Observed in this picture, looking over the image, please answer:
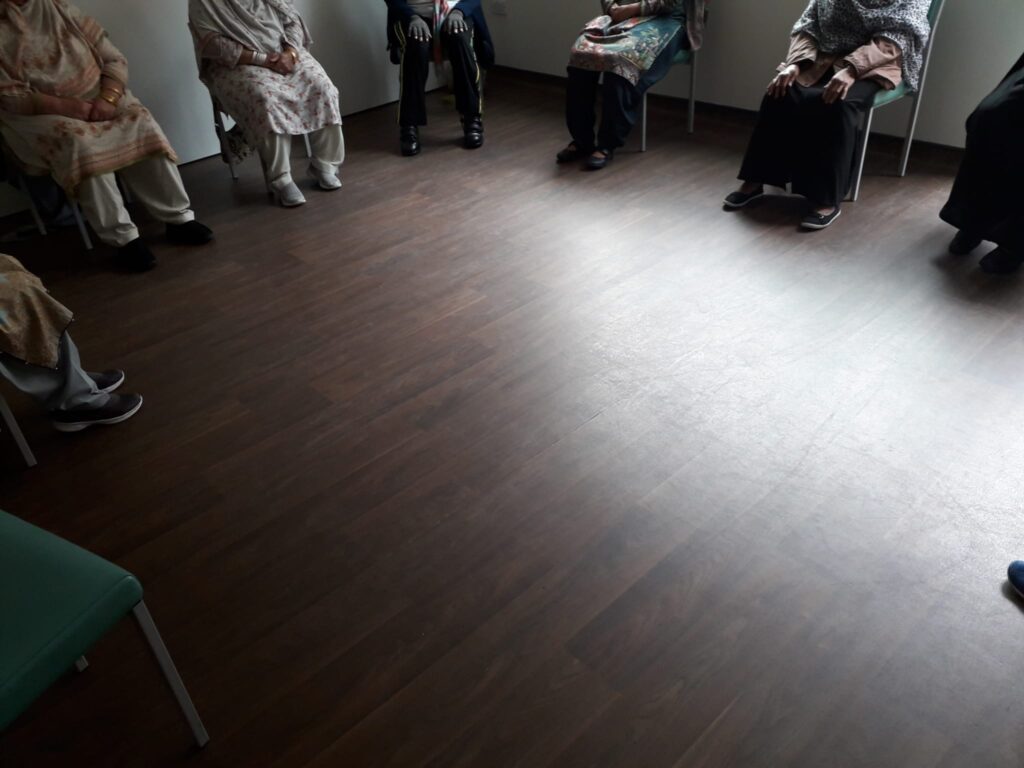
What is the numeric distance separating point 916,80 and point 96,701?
345 centimetres

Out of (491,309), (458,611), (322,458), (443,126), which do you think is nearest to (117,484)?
(322,458)

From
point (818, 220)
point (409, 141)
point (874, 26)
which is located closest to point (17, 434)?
point (409, 141)

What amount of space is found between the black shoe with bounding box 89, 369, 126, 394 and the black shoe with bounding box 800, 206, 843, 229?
8.42ft

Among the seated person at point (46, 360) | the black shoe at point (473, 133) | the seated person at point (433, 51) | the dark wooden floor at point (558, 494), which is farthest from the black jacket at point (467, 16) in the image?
the seated person at point (46, 360)

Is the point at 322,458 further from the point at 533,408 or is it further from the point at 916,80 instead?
the point at 916,80

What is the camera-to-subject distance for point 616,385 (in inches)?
93.3

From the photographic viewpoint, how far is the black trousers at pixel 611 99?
148 inches

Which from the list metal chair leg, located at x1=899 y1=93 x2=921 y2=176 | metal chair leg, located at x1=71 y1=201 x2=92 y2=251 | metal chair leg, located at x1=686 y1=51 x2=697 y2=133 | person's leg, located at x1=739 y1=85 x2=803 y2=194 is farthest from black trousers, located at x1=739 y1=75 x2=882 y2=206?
metal chair leg, located at x1=71 y1=201 x2=92 y2=251

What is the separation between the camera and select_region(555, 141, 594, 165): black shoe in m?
3.98

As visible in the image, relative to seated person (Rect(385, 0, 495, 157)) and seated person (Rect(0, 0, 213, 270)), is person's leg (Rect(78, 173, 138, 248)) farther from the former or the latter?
seated person (Rect(385, 0, 495, 157))

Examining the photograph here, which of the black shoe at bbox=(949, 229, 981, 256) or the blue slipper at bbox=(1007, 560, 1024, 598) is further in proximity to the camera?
the black shoe at bbox=(949, 229, 981, 256)

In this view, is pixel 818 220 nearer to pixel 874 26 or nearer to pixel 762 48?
pixel 874 26

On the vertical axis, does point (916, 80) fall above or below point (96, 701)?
above

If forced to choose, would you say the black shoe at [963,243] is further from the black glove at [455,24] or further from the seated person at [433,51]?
the black glove at [455,24]
